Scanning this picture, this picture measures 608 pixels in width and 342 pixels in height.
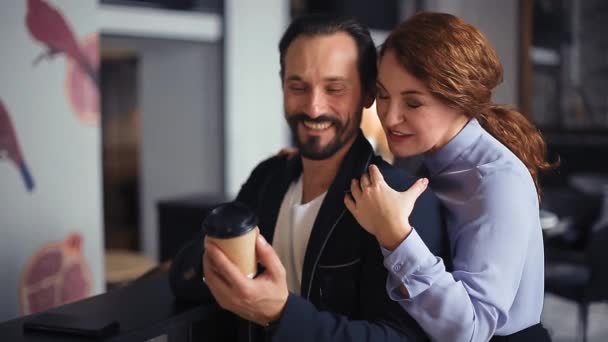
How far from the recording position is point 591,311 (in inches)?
206

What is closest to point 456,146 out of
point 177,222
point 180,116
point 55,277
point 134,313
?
point 134,313

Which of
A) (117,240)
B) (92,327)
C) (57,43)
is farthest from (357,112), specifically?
(117,240)

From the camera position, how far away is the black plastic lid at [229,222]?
115cm

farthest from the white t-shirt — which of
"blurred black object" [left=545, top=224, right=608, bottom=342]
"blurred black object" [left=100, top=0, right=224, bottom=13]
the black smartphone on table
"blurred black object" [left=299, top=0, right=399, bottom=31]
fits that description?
"blurred black object" [left=299, top=0, right=399, bottom=31]

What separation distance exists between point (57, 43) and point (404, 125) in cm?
191

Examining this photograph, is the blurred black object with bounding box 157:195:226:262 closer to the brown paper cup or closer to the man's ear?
the man's ear

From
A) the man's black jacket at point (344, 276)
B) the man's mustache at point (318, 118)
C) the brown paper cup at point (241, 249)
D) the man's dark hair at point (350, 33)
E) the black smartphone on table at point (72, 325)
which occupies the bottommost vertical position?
the black smartphone on table at point (72, 325)

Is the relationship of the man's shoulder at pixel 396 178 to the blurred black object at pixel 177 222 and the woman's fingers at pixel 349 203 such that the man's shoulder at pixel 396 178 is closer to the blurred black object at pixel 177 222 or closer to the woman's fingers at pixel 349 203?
the woman's fingers at pixel 349 203

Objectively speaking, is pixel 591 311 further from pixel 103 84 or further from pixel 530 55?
pixel 103 84

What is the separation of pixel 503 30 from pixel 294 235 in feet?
20.9

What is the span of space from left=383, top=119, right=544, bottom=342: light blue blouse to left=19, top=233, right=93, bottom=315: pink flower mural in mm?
1895

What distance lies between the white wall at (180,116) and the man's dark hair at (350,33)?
324 centimetres

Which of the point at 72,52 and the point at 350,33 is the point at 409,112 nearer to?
the point at 350,33

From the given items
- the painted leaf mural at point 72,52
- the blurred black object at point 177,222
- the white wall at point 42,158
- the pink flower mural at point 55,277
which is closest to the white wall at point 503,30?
the blurred black object at point 177,222
